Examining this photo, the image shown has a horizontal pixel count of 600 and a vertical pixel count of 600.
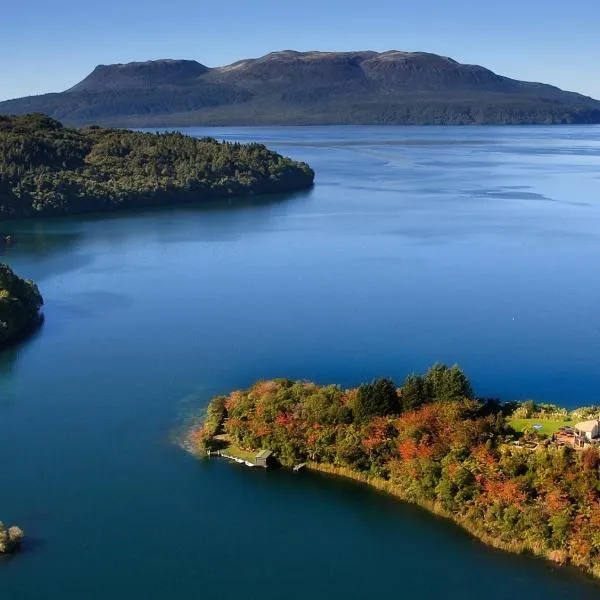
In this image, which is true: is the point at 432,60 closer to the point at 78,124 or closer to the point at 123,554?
the point at 78,124

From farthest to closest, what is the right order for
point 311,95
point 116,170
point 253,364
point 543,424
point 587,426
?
1. point 311,95
2. point 116,170
3. point 253,364
4. point 543,424
5. point 587,426

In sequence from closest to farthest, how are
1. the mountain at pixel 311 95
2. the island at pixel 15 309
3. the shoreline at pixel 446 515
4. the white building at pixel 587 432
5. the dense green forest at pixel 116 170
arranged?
the shoreline at pixel 446 515 < the white building at pixel 587 432 < the island at pixel 15 309 < the dense green forest at pixel 116 170 < the mountain at pixel 311 95

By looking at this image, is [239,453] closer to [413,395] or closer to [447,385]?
[413,395]

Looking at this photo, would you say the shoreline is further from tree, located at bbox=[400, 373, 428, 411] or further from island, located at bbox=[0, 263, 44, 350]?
island, located at bbox=[0, 263, 44, 350]

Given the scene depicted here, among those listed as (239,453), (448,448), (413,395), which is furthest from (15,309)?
(448,448)

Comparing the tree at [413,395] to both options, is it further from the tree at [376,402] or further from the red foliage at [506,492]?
the red foliage at [506,492]

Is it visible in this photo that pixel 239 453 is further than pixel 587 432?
Yes

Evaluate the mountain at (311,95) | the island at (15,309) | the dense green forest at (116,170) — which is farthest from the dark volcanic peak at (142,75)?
the island at (15,309)
